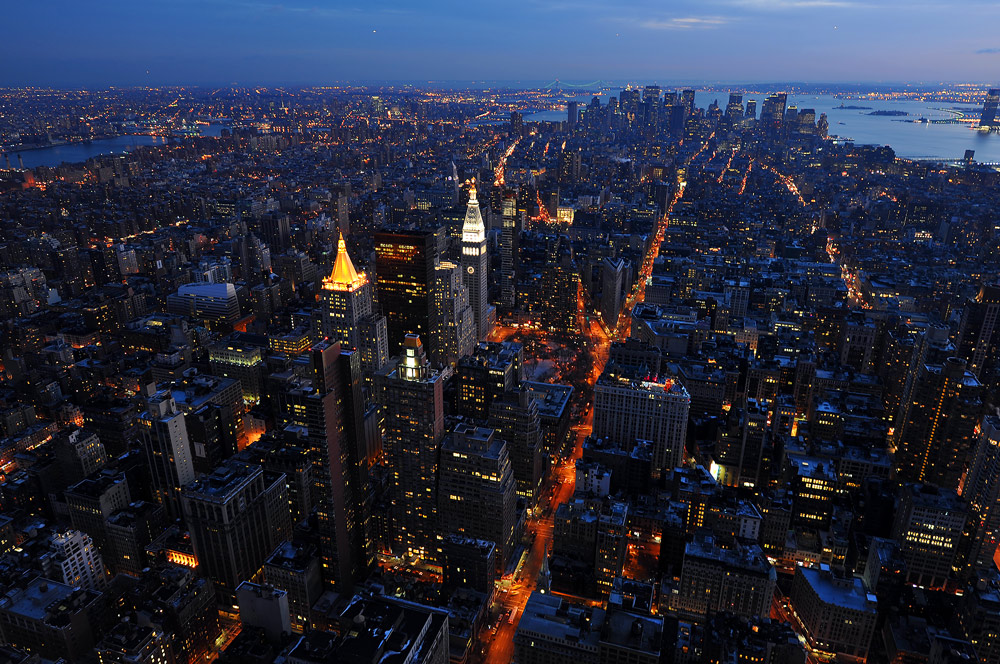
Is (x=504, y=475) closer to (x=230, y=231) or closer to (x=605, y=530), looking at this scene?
A: (x=605, y=530)

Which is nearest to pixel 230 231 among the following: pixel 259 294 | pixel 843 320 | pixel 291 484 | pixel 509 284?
pixel 259 294


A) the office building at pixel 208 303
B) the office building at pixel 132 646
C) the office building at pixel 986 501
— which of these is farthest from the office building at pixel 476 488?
the office building at pixel 208 303

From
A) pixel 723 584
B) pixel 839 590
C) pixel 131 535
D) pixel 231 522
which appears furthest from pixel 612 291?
pixel 131 535

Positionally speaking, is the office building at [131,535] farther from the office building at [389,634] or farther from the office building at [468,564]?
the office building at [389,634]

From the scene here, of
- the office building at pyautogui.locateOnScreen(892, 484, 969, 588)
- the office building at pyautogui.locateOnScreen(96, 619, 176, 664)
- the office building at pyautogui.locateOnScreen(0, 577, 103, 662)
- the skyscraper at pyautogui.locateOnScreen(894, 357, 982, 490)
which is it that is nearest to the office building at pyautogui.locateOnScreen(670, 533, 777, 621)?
the office building at pyautogui.locateOnScreen(892, 484, 969, 588)

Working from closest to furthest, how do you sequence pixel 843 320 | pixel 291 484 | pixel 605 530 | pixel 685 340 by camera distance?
pixel 605 530 < pixel 291 484 < pixel 685 340 < pixel 843 320
